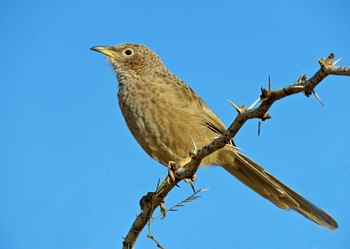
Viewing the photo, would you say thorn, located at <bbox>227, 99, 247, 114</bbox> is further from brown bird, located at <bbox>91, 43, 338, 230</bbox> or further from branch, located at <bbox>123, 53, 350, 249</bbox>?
brown bird, located at <bbox>91, 43, 338, 230</bbox>

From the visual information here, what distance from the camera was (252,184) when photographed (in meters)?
7.33

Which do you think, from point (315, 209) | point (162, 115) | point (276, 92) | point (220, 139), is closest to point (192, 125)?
point (162, 115)

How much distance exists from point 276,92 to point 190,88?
14.2ft

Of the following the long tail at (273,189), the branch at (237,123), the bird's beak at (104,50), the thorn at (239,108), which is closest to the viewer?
A: the branch at (237,123)

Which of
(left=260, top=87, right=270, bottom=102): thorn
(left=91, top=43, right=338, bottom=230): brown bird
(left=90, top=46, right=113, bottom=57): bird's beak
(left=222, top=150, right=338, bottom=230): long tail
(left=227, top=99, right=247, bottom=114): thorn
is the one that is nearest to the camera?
(left=260, top=87, right=270, bottom=102): thorn

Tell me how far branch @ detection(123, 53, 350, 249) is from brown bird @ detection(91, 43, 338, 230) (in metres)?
1.12

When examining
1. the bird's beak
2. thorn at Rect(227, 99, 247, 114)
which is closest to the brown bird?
the bird's beak

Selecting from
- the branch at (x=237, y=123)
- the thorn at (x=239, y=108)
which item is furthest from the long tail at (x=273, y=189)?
the thorn at (x=239, y=108)

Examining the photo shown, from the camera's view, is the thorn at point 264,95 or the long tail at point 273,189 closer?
the thorn at point 264,95

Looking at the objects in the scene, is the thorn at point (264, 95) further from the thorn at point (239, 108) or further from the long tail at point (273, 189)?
the long tail at point (273, 189)

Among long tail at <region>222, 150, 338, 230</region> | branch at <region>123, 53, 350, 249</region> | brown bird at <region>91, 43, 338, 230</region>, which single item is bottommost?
branch at <region>123, 53, 350, 249</region>

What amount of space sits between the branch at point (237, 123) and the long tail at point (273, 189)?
1.86 meters

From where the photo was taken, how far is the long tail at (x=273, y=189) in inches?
261

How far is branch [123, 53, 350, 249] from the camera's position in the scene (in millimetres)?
3379
